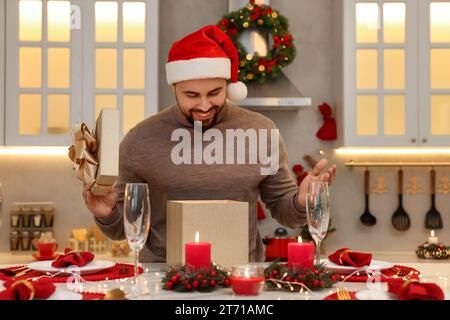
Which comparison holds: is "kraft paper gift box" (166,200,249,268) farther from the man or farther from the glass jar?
the glass jar

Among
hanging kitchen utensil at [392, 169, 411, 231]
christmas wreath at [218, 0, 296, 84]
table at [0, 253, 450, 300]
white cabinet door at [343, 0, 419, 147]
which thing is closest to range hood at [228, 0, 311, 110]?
christmas wreath at [218, 0, 296, 84]

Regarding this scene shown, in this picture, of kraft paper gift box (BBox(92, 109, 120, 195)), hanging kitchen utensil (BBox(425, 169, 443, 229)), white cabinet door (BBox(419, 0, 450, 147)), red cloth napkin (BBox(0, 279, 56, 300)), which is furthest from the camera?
hanging kitchen utensil (BBox(425, 169, 443, 229))

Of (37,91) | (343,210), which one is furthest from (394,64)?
(37,91)

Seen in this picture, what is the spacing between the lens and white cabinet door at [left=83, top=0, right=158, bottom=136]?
11.4ft

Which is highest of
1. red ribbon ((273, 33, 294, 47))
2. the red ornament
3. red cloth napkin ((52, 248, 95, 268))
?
red ribbon ((273, 33, 294, 47))

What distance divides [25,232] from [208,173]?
180 centimetres

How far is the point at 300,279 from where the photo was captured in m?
1.40

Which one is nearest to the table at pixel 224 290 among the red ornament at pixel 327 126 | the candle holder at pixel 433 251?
the candle holder at pixel 433 251

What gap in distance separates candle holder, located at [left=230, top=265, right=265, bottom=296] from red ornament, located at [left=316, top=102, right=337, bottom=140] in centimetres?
251

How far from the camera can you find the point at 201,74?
2219 mm

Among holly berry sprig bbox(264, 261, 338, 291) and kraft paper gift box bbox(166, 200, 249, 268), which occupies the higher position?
kraft paper gift box bbox(166, 200, 249, 268)

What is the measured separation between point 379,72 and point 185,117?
1.64 m

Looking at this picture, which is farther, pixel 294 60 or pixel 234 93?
pixel 294 60

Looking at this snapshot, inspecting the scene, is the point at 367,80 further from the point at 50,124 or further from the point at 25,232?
the point at 25,232
